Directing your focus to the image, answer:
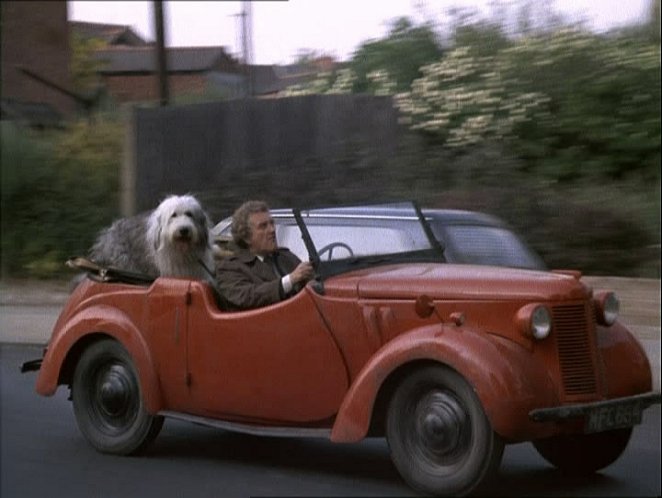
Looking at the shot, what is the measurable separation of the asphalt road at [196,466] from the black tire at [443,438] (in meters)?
0.09

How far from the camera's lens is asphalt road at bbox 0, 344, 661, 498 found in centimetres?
187

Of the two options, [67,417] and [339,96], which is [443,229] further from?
[67,417]

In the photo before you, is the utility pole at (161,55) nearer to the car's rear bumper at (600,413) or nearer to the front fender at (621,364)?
the car's rear bumper at (600,413)

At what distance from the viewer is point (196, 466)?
2.14m

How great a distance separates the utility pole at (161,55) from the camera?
138cm

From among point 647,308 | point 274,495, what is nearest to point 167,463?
point 274,495

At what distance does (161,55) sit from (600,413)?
1.60m

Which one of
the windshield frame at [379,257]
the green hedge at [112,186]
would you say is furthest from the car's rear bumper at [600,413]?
the green hedge at [112,186]

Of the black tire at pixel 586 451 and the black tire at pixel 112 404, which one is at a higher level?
the black tire at pixel 112 404

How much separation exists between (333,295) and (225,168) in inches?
46.2

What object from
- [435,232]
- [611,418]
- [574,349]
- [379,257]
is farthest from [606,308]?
[435,232]

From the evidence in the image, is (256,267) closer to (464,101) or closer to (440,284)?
(440,284)

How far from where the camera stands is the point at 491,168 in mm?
3445

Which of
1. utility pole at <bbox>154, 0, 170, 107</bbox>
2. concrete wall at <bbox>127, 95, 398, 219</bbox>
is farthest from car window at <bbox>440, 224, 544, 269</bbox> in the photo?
utility pole at <bbox>154, 0, 170, 107</bbox>
